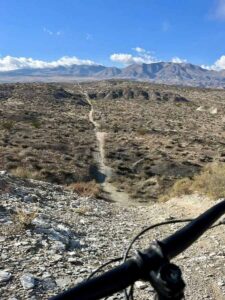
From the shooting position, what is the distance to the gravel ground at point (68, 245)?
23.7 ft

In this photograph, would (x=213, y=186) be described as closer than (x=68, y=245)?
No

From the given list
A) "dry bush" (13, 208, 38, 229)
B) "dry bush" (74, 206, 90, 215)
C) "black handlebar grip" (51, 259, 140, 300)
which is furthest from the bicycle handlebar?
"dry bush" (74, 206, 90, 215)

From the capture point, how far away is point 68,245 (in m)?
9.48

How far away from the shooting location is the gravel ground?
7.23m

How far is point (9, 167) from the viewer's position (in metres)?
27.3

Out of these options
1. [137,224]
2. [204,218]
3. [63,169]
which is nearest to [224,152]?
[63,169]

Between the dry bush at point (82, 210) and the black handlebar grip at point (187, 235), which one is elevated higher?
the black handlebar grip at point (187, 235)

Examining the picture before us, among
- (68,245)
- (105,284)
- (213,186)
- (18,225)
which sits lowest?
(213,186)

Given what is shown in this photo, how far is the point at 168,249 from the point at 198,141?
46.8 meters

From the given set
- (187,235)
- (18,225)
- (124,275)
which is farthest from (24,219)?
(124,275)

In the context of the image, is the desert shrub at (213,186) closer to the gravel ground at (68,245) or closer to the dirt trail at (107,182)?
the gravel ground at (68,245)

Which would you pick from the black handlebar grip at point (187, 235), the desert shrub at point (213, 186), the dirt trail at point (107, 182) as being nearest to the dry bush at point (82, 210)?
the desert shrub at point (213, 186)

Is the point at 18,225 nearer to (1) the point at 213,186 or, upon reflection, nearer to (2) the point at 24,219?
(2) the point at 24,219

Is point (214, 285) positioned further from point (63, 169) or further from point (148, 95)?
point (148, 95)
